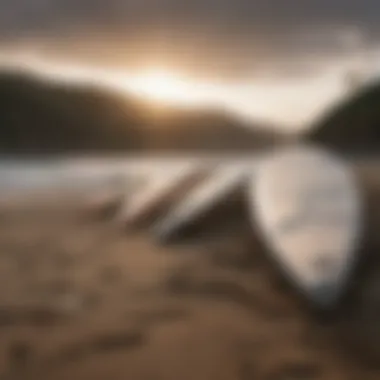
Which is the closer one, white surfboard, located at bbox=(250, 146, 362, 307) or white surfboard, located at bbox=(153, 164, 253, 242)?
white surfboard, located at bbox=(250, 146, 362, 307)

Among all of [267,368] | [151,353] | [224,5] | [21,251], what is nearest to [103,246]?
[21,251]

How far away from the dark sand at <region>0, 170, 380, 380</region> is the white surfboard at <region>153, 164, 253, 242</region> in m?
0.02

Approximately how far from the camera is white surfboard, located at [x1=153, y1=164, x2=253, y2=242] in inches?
43.8

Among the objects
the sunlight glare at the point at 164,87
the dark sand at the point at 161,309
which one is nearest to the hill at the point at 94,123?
the sunlight glare at the point at 164,87

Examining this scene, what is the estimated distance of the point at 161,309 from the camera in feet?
3.15

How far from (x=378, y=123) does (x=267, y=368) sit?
575mm

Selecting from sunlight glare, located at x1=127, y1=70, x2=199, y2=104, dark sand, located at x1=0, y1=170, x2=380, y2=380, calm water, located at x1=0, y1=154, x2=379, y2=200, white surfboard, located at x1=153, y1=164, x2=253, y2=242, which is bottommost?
dark sand, located at x1=0, y1=170, x2=380, y2=380

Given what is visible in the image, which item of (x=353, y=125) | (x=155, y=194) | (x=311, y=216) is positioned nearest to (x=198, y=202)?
(x=155, y=194)

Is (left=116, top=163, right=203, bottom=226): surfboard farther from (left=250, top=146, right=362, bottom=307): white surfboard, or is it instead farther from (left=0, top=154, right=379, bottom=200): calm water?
(left=250, top=146, right=362, bottom=307): white surfboard

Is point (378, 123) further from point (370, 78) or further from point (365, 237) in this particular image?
point (365, 237)

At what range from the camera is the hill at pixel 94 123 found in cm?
120

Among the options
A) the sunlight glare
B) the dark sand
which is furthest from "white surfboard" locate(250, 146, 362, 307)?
the sunlight glare

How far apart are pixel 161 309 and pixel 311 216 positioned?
267mm

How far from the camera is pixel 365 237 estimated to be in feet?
3.48
